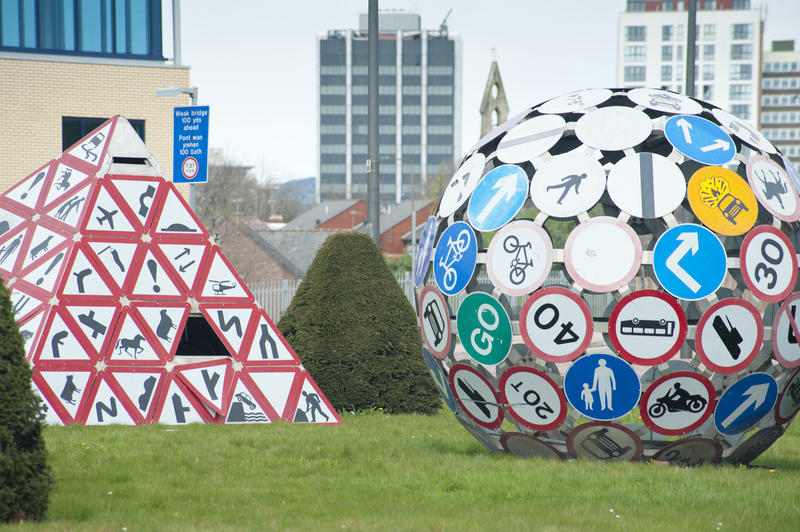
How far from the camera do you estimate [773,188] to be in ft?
26.1

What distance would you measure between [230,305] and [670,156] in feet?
18.2

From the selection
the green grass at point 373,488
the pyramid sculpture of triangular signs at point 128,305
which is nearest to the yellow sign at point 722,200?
the green grass at point 373,488

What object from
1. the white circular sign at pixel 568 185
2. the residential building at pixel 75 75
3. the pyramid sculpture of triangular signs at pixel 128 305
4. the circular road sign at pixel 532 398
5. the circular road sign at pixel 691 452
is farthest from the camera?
the residential building at pixel 75 75

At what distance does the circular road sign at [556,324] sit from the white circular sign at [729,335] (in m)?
0.86

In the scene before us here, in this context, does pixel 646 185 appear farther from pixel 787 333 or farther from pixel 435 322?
pixel 435 322

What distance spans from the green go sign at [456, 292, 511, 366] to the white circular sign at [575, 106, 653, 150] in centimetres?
152

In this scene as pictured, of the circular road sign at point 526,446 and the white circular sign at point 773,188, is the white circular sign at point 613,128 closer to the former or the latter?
the white circular sign at point 773,188

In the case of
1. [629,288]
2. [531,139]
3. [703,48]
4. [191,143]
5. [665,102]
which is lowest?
[629,288]

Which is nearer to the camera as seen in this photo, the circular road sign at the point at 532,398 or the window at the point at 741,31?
the circular road sign at the point at 532,398

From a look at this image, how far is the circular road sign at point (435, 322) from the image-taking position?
328 inches

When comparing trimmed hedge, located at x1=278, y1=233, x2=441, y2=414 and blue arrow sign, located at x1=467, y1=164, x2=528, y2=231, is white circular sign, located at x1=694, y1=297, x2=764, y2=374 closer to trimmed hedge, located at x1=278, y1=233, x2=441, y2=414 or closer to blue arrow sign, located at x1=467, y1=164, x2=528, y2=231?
blue arrow sign, located at x1=467, y1=164, x2=528, y2=231

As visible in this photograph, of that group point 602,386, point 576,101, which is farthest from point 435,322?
point 576,101

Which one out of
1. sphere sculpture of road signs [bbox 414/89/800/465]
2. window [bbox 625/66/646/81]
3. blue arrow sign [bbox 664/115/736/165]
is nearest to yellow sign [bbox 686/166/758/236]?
sphere sculpture of road signs [bbox 414/89/800/465]

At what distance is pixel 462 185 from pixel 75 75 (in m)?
19.2
